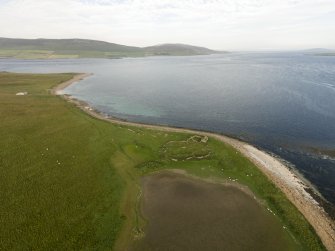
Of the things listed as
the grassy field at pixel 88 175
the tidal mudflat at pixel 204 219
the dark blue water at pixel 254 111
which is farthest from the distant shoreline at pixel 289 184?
the tidal mudflat at pixel 204 219

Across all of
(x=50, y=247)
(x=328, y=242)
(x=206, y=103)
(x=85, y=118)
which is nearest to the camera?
→ (x=50, y=247)

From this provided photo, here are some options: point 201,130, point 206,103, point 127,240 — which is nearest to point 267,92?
point 206,103

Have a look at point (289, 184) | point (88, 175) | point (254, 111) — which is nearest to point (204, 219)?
point (289, 184)

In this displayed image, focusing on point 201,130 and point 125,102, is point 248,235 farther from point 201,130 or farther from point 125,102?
point 125,102

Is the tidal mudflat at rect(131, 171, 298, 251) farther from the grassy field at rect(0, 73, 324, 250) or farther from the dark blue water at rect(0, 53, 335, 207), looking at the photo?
the dark blue water at rect(0, 53, 335, 207)

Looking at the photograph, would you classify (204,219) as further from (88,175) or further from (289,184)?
(88,175)

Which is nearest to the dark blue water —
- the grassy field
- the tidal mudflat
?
the grassy field

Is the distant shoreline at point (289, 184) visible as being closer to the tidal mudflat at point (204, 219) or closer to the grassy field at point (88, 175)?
the grassy field at point (88, 175)
